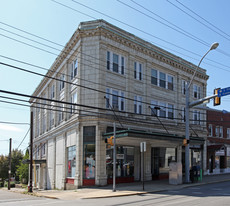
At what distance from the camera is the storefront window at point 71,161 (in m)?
25.0

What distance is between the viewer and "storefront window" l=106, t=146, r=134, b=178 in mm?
23500

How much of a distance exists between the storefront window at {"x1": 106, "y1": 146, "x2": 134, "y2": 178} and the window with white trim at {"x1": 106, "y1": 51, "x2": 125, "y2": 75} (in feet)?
23.0

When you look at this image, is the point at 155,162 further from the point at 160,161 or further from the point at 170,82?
the point at 170,82

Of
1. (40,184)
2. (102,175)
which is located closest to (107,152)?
(102,175)

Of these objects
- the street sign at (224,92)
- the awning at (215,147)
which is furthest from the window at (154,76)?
the awning at (215,147)

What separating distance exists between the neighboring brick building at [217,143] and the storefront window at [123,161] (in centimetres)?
1436

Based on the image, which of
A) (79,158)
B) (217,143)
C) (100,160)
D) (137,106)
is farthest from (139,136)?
(217,143)

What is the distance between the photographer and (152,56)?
29.3 m

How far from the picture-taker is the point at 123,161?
82.0 ft

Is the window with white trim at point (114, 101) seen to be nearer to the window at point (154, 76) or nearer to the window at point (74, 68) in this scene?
the window at point (74, 68)

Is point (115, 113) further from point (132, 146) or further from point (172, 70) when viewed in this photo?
point (172, 70)

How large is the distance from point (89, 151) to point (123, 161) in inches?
141

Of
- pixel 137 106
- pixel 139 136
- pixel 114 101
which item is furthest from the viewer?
pixel 137 106

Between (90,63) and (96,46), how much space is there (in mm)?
1558
